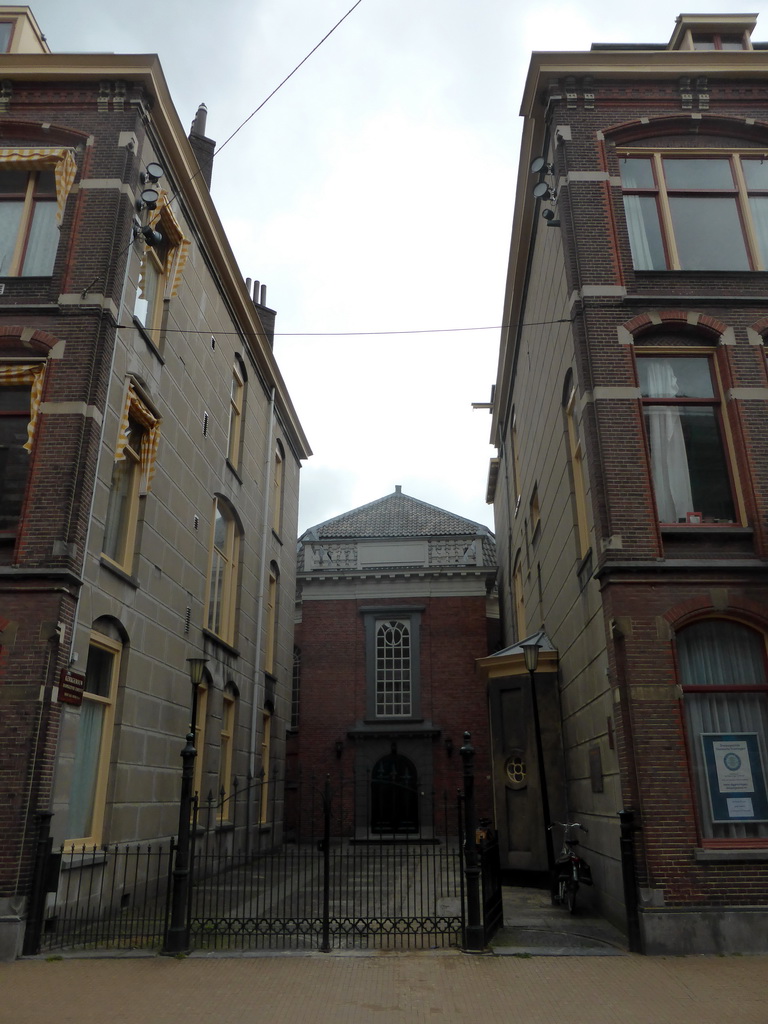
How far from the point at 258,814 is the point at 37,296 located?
47.0ft

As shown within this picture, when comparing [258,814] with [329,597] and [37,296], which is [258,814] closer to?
[329,597]

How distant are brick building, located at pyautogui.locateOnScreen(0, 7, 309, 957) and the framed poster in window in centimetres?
847

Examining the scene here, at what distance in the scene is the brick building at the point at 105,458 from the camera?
10430 millimetres

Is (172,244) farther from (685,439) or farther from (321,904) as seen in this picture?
(321,904)

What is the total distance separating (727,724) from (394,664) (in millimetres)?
18553

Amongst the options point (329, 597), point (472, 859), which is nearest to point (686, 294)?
point (472, 859)

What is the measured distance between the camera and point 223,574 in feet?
62.4

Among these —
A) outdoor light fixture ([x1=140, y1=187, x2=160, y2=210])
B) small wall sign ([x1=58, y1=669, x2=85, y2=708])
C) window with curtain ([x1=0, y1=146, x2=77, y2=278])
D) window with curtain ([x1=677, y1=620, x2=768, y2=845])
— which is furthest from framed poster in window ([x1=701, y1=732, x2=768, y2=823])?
window with curtain ([x1=0, y1=146, x2=77, y2=278])

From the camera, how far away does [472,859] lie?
939cm

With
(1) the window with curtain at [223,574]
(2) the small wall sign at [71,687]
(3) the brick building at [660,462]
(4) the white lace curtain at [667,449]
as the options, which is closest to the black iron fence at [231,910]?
(2) the small wall sign at [71,687]

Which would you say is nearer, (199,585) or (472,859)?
(472,859)

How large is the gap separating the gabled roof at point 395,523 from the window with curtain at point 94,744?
18.3 meters

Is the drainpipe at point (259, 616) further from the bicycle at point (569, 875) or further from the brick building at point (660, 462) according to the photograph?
Result: the bicycle at point (569, 875)

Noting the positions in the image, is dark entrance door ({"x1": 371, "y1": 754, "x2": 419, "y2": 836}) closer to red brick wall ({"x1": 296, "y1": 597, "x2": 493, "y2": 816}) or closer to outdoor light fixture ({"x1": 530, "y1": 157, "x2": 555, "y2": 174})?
red brick wall ({"x1": 296, "y1": 597, "x2": 493, "y2": 816})
